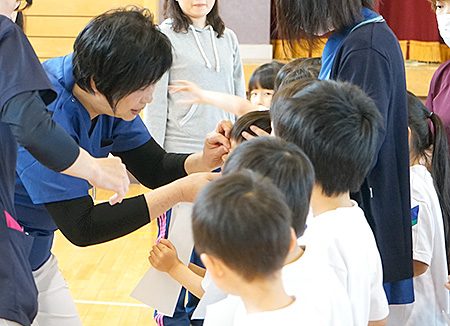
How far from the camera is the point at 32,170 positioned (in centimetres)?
184

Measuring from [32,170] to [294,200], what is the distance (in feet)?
2.45

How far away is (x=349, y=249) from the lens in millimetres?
1524

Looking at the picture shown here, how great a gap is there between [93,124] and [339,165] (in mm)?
728

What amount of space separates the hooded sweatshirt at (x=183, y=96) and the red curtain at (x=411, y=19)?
120 inches

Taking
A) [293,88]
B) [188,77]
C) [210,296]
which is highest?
[293,88]

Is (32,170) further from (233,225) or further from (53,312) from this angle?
(233,225)

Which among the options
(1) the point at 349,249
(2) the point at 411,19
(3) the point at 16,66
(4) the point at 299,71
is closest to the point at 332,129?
(1) the point at 349,249

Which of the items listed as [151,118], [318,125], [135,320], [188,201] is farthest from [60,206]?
[135,320]

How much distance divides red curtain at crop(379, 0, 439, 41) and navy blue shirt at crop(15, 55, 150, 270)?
4.20 meters

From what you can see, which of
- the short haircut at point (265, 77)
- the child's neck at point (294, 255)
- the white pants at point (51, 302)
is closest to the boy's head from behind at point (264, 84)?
the short haircut at point (265, 77)

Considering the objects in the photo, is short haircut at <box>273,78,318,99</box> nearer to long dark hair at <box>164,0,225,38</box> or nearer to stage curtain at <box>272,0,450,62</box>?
long dark hair at <box>164,0,225,38</box>

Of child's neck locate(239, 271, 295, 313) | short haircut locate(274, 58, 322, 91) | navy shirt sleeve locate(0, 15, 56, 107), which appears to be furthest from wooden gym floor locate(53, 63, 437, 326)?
child's neck locate(239, 271, 295, 313)

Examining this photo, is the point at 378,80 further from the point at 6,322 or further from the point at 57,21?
the point at 57,21

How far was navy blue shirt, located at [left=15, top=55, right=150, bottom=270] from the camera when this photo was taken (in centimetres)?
184
